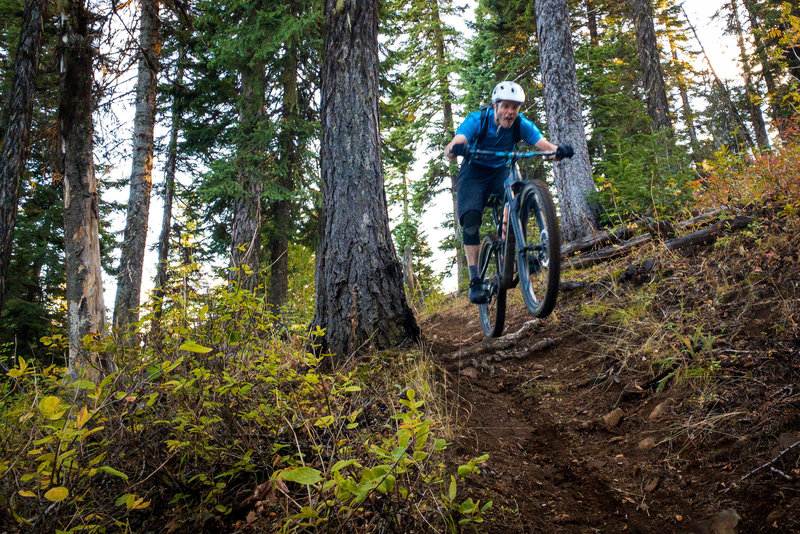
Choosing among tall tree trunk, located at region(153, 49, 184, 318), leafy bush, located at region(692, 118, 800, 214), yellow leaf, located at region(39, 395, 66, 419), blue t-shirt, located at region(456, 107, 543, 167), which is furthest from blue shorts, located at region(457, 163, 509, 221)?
tall tree trunk, located at region(153, 49, 184, 318)

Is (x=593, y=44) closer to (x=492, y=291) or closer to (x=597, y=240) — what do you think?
(x=597, y=240)

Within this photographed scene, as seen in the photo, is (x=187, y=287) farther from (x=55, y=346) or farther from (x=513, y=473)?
(x=513, y=473)

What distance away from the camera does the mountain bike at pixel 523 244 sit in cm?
377

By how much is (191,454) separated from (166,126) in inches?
571

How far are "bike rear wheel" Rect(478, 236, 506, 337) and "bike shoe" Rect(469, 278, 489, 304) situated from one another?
0.16 feet

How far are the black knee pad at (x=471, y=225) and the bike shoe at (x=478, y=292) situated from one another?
1.59ft

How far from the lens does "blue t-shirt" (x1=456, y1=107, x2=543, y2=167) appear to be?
4.58 metres

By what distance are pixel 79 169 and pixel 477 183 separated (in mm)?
5467

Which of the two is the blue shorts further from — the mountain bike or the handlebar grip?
the handlebar grip

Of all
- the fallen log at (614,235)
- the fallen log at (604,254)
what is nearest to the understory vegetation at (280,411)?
the fallen log at (614,235)

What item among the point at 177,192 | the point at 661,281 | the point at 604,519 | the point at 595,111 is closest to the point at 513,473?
the point at 604,519

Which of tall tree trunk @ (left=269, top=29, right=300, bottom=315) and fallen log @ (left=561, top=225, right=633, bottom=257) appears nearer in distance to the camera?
fallen log @ (left=561, top=225, right=633, bottom=257)

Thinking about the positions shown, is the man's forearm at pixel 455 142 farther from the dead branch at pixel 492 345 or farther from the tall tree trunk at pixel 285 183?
the tall tree trunk at pixel 285 183

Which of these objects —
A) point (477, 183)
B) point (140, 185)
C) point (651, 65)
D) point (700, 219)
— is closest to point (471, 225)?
point (477, 183)
